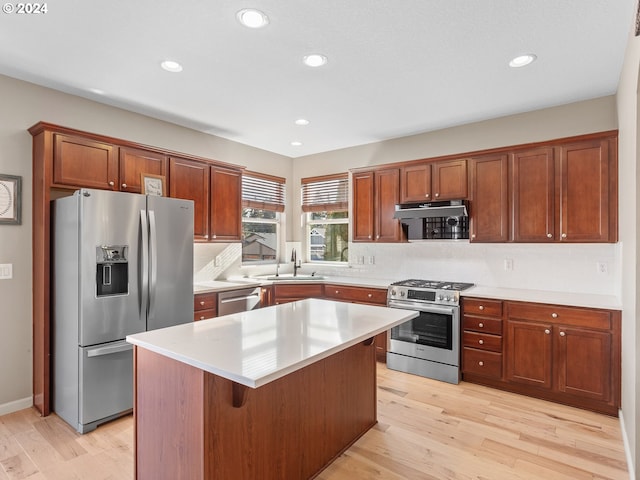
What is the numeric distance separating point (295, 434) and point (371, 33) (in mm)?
2496

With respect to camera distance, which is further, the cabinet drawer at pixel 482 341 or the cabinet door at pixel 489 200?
the cabinet door at pixel 489 200

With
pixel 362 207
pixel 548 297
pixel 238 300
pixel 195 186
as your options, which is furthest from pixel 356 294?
pixel 195 186

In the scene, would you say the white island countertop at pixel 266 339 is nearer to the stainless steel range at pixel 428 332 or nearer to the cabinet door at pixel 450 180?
the stainless steel range at pixel 428 332

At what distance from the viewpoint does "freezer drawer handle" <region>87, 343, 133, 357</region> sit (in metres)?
2.72

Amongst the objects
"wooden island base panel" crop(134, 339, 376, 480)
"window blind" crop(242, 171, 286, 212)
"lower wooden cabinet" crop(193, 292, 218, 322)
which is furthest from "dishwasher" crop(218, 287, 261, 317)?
"wooden island base panel" crop(134, 339, 376, 480)

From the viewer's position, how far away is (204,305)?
3682 millimetres

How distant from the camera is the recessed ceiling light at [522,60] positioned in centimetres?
258

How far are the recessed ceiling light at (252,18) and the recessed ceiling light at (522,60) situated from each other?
1.81 metres

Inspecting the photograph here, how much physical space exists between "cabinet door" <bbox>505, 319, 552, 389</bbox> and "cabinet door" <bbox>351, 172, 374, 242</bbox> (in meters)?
1.93

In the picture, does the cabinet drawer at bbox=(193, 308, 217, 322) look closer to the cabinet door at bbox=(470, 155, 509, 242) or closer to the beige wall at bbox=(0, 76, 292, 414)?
the beige wall at bbox=(0, 76, 292, 414)

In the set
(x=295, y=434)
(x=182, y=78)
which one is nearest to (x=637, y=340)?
(x=295, y=434)

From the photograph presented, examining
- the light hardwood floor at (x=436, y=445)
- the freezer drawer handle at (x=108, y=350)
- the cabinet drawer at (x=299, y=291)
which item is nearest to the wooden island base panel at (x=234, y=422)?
the light hardwood floor at (x=436, y=445)

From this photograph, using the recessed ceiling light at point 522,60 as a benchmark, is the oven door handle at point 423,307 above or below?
below

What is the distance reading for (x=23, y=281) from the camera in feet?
Result: 9.96
